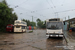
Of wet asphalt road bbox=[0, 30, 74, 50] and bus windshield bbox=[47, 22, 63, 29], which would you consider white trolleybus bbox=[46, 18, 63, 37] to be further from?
wet asphalt road bbox=[0, 30, 74, 50]

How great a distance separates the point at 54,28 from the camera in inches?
439

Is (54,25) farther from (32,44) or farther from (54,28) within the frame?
(32,44)

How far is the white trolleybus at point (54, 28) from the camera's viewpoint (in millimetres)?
10805

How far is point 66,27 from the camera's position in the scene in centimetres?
3347

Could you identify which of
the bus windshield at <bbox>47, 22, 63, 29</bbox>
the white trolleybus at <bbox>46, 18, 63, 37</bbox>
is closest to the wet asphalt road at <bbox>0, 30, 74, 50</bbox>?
the white trolleybus at <bbox>46, 18, 63, 37</bbox>

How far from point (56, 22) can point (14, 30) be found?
1564 centimetres

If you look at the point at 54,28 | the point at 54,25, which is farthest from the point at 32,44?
the point at 54,25

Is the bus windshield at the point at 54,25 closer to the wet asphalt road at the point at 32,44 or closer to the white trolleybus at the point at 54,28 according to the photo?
the white trolleybus at the point at 54,28

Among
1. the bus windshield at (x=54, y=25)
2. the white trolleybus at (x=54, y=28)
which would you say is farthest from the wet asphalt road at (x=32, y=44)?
the bus windshield at (x=54, y=25)

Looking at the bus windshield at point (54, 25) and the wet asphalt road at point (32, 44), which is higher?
the bus windshield at point (54, 25)

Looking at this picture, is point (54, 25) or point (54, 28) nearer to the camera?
point (54, 28)

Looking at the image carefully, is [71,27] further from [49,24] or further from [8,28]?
[8,28]

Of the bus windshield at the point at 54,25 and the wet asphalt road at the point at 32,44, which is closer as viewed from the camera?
the wet asphalt road at the point at 32,44

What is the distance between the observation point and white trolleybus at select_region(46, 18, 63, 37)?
35.4 ft
